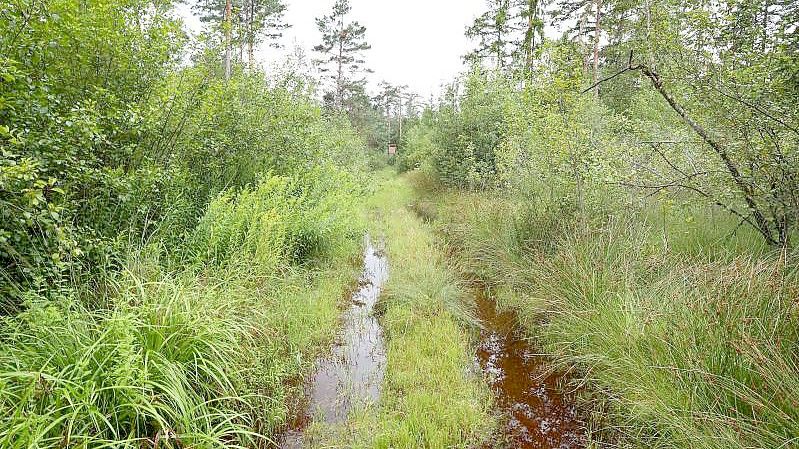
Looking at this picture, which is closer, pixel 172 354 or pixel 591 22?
pixel 172 354

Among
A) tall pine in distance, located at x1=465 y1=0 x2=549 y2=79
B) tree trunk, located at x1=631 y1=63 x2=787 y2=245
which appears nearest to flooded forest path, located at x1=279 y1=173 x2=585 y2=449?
tree trunk, located at x1=631 y1=63 x2=787 y2=245

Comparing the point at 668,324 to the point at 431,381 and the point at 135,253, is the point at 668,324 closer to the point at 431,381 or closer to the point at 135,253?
the point at 431,381

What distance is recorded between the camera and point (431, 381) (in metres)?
3.67

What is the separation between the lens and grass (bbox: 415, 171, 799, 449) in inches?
82.9

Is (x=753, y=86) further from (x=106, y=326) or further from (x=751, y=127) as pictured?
(x=106, y=326)

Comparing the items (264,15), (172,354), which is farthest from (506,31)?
(172,354)

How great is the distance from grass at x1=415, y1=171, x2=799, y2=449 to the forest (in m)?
0.02

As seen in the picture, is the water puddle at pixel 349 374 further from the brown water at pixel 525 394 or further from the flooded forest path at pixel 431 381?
the brown water at pixel 525 394

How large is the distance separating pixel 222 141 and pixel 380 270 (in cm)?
336

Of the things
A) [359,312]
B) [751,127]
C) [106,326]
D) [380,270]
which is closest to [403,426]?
[106,326]

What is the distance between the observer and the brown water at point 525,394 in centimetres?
A: 308

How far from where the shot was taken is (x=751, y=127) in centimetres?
342

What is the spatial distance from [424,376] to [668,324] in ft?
6.64

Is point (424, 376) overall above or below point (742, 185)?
below
